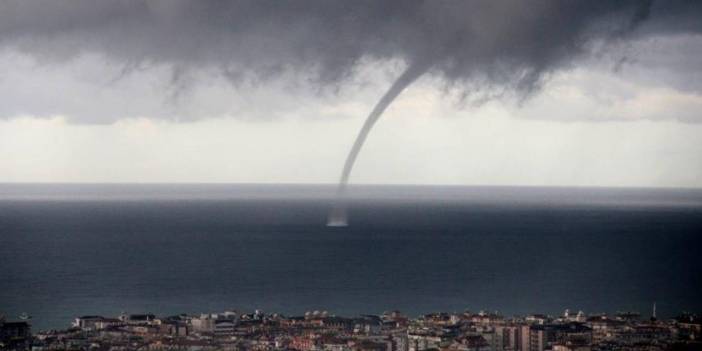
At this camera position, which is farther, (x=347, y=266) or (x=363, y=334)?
(x=347, y=266)

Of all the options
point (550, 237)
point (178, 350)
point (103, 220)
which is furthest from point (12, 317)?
point (103, 220)

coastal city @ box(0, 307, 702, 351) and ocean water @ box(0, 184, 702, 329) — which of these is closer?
coastal city @ box(0, 307, 702, 351)

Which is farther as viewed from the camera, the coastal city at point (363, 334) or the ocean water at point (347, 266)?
the ocean water at point (347, 266)

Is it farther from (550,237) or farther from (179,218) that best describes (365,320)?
(179,218)
